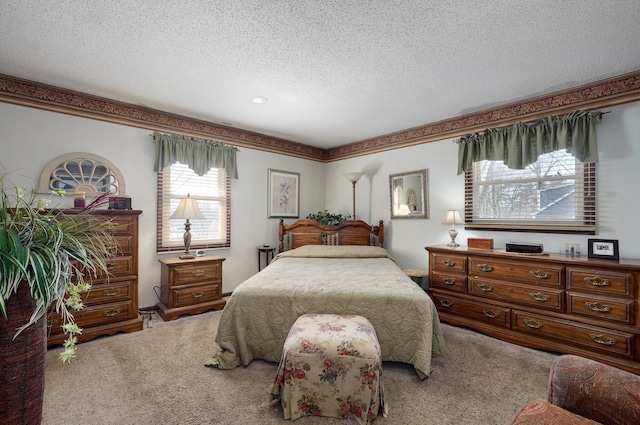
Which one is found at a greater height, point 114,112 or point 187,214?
point 114,112

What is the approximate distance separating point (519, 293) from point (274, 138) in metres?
4.11

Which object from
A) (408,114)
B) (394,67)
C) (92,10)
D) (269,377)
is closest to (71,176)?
(92,10)

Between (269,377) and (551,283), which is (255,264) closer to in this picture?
(269,377)

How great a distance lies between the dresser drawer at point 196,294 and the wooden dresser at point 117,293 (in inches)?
18.6

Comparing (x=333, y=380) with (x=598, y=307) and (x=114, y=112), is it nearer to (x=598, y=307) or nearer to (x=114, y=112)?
(x=598, y=307)

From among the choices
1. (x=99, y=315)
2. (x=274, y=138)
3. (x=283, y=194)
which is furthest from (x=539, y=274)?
(x=99, y=315)

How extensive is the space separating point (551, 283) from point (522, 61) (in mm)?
2083

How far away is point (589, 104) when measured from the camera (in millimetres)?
2980

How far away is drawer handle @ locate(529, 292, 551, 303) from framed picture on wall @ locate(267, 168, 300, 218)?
365 cm

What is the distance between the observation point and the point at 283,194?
5172 mm

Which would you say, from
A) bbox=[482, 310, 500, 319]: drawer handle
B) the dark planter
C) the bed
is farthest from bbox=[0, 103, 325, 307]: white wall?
bbox=[482, 310, 500, 319]: drawer handle

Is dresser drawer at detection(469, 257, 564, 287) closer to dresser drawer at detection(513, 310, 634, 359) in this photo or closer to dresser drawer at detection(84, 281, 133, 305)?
dresser drawer at detection(513, 310, 634, 359)

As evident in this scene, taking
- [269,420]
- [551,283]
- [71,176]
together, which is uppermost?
[71,176]

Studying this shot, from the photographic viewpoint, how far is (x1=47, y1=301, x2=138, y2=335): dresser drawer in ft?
9.18
